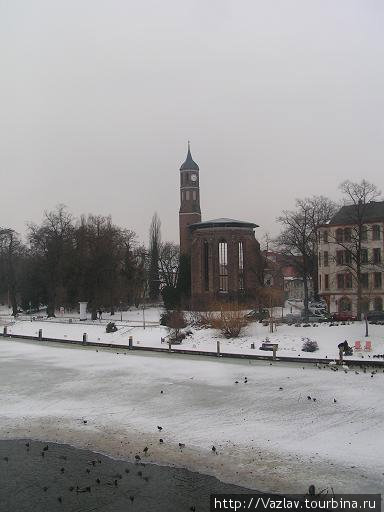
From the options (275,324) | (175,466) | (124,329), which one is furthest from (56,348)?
(175,466)

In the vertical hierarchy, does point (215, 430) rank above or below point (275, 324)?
below

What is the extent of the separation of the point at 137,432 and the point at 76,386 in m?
9.34

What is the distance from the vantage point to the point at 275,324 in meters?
44.4

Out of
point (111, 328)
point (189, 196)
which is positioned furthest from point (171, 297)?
point (189, 196)

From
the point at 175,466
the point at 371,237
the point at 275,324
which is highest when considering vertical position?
the point at 371,237

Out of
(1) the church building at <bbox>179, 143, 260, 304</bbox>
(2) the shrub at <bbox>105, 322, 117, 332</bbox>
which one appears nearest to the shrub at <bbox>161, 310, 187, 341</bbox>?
(2) the shrub at <bbox>105, 322, 117, 332</bbox>

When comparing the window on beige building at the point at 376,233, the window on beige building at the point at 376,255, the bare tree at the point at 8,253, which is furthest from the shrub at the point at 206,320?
the bare tree at the point at 8,253

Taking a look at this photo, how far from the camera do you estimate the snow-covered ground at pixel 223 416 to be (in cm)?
1520

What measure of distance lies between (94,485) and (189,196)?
269 ft

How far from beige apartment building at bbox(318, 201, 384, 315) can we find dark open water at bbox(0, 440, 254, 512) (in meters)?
40.7

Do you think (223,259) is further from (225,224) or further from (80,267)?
(80,267)

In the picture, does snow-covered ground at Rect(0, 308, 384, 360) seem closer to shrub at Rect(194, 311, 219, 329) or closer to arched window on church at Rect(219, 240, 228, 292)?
shrub at Rect(194, 311, 219, 329)

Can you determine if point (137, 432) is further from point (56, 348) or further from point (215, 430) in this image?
point (56, 348)

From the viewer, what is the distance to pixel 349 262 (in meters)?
53.8
